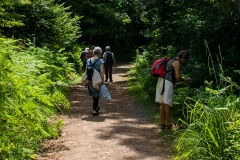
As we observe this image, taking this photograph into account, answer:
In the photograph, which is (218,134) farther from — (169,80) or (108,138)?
(108,138)

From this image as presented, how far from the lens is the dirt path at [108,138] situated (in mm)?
5648

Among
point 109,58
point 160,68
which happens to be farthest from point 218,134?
point 109,58

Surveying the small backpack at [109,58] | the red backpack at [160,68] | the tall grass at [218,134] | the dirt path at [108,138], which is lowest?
the dirt path at [108,138]

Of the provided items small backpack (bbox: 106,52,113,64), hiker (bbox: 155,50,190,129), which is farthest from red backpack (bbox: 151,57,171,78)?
small backpack (bbox: 106,52,113,64)

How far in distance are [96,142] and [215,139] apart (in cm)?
271

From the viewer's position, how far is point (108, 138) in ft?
21.7

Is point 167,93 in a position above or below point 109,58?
below

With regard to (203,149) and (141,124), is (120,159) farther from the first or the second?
(141,124)

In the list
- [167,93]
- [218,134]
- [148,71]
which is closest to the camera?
[218,134]

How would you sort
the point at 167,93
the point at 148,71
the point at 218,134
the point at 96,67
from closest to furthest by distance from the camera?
1. the point at 218,134
2. the point at 167,93
3. the point at 96,67
4. the point at 148,71

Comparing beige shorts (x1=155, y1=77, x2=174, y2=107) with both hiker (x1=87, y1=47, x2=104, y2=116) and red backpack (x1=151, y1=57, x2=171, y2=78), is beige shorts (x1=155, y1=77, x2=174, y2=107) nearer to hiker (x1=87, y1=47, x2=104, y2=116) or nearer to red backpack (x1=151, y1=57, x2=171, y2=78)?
red backpack (x1=151, y1=57, x2=171, y2=78)

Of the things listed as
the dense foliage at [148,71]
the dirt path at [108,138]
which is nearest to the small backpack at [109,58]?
the dense foliage at [148,71]

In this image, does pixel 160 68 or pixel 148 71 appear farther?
pixel 148 71

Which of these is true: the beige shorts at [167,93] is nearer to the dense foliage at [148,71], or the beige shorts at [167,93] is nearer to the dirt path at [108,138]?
the dense foliage at [148,71]
